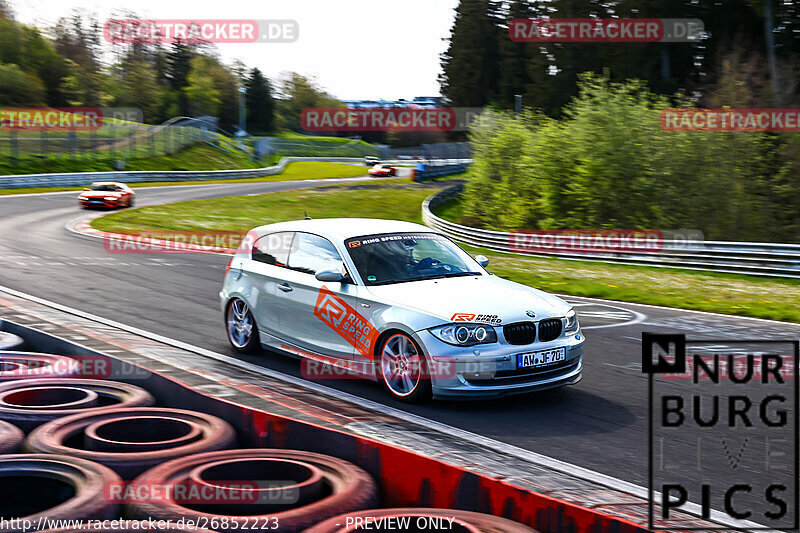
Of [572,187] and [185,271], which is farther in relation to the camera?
[572,187]

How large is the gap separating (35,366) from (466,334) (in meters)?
3.87

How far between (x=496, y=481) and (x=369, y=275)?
425cm

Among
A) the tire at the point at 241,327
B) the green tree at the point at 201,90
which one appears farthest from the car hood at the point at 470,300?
the green tree at the point at 201,90

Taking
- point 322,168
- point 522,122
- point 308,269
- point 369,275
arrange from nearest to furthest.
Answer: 1. point 369,275
2. point 308,269
3. point 522,122
4. point 322,168

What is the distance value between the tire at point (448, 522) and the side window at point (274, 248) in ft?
17.6

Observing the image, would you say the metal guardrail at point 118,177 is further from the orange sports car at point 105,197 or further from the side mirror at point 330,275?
the side mirror at point 330,275

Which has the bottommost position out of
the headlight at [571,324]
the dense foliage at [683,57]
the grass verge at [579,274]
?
the grass verge at [579,274]

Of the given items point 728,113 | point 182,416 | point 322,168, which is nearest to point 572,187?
point 728,113

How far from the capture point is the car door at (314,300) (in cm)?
818

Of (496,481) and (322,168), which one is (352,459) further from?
(322,168)

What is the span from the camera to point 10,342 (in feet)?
26.9

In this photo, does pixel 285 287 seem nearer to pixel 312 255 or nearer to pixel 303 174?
pixel 312 255

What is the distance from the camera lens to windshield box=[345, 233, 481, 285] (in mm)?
8227

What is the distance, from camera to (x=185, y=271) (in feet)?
56.4
